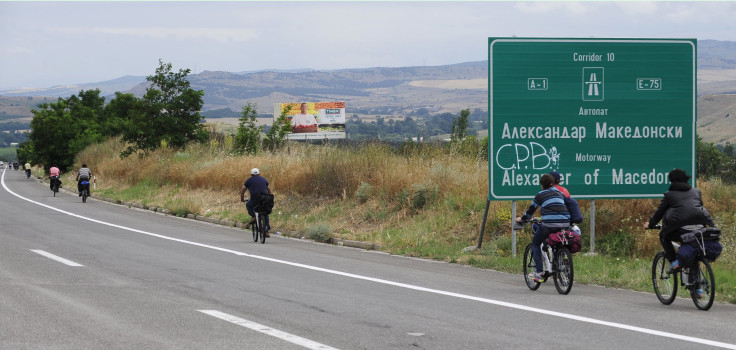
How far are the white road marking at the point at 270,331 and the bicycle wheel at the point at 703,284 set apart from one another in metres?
4.89

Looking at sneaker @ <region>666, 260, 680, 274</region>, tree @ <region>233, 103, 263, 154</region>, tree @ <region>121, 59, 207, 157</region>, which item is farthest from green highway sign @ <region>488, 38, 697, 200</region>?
tree @ <region>121, 59, 207, 157</region>

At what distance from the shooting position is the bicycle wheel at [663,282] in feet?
34.5

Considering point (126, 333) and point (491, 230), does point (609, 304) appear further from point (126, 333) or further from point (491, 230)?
point (491, 230)

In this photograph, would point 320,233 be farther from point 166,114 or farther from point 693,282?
point 166,114

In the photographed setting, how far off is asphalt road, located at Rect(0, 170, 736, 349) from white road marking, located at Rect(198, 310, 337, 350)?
14 mm

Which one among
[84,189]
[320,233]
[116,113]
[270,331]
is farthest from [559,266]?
[116,113]

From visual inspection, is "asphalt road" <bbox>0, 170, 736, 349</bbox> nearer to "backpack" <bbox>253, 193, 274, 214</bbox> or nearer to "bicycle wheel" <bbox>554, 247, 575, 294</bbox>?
"bicycle wheel" <bbox>554, 247, 575, 294</bbox>

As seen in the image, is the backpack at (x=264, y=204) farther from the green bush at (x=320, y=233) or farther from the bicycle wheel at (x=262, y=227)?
the green bush at (x=320, y=233)

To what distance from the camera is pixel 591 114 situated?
54.8ft

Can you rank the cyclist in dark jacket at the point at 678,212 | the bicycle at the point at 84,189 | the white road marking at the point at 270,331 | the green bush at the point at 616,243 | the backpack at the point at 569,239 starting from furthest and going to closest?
the bicycle at the point at 84,189
the green bush at the point at 616,243
the backpack at the point at 569,239
the cyclist in dark jacket at the point at 678,212
the white road marking at the point at 270,331

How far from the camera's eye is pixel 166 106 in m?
47.9

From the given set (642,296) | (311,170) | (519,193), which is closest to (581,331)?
(642,296)

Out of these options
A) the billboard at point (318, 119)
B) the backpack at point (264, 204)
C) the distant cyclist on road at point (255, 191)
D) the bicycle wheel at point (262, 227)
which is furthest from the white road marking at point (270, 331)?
the billboard at point (318, 119)

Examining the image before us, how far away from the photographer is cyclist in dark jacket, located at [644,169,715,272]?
10.3 m
